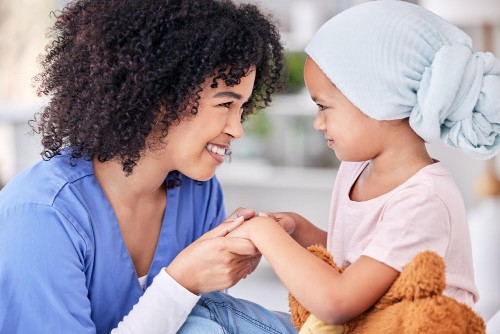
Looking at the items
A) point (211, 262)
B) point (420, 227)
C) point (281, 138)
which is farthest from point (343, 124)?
point (281, 138)

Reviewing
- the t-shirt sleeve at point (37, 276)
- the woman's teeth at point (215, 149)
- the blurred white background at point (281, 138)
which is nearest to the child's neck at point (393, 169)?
the woman's teeth at point (215, 149)

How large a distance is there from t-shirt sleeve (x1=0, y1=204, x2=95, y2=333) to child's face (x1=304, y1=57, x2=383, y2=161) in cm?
51

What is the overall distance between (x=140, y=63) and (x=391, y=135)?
1.53 feet

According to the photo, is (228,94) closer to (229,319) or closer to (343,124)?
(343,124)

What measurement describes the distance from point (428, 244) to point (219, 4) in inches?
23.8

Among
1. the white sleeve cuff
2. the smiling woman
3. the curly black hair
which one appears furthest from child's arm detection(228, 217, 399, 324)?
the curly black hair

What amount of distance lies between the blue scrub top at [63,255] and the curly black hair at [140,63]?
9 centimetres

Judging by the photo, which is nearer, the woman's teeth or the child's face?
the child's face

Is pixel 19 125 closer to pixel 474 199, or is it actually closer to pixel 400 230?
pixel 474 199

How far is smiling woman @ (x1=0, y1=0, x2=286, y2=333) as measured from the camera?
4.33 ft

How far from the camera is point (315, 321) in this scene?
119 cm

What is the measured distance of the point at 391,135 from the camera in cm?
129

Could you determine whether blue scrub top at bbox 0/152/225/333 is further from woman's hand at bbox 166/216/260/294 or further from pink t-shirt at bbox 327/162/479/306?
pink t-shirt at bbox 327/162/479/306

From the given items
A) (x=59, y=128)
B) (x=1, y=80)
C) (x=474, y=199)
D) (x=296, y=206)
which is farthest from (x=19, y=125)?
(x=59, y=128)
